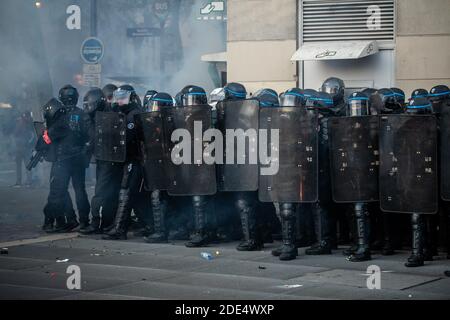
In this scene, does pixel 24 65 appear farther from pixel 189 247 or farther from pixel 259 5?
pixel 189 247

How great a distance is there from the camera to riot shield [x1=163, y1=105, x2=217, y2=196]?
34.1ft

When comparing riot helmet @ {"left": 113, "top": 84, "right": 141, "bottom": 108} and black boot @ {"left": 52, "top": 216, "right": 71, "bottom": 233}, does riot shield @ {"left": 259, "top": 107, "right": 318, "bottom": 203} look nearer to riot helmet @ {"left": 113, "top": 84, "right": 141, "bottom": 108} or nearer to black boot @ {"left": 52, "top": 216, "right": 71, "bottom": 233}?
riot helmet @ {"left": 113, "top": 84, "right": 141, "bottom": 108}

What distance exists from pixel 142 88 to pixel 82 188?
961cm

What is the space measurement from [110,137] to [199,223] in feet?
5.37

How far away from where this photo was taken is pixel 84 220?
476 inches

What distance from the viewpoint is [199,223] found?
1068cm

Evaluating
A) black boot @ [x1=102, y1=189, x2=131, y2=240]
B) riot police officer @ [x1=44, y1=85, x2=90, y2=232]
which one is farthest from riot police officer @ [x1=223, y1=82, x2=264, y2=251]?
riot police officer @ [x1=44, y1=85, x2=90, y2=232]

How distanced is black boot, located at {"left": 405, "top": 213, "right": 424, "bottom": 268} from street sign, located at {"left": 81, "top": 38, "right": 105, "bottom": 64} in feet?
30.1

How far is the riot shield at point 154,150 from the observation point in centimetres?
1080

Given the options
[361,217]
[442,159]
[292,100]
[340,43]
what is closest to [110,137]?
[292,100]

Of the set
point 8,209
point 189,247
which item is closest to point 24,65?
point 8,209

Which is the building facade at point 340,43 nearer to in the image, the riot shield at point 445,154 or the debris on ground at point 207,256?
the riot shield at point 445,154

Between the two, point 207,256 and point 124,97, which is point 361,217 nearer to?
point 207,256
